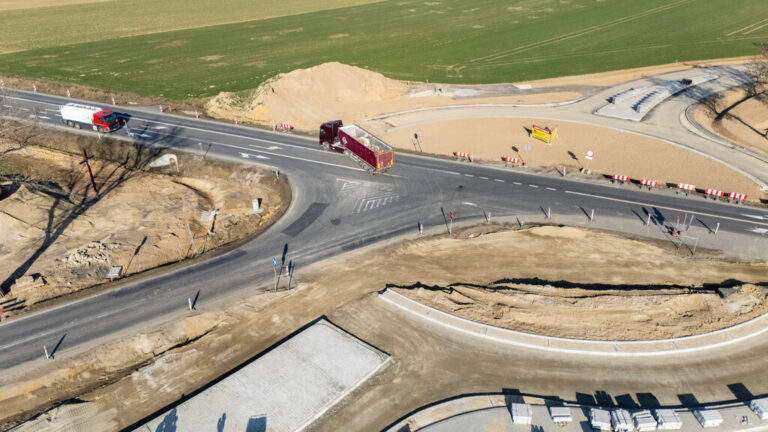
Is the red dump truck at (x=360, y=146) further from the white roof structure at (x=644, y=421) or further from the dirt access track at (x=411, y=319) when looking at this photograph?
the white roof structure at (x=644, y=421)

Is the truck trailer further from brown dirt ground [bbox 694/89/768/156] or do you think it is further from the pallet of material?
brown dirt ground [bbox 694/89/768/156]

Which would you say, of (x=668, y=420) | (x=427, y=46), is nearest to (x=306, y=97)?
(x=427, y=46)

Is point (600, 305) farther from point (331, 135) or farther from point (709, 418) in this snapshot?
point (331, 135)

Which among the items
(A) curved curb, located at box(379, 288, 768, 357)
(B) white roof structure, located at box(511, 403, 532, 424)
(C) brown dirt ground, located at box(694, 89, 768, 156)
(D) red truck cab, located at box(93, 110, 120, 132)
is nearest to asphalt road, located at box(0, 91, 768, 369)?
(D) red truck cab, located at box(93, 110, 120, 132)

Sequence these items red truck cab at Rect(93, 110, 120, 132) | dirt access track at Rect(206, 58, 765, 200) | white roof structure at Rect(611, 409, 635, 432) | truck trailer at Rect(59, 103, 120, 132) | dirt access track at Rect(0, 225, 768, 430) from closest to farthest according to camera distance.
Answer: white roof structure at Rect(611, 409, 635, 432), dirt access track at Rect(0, 225, 768, 430), dirt access track at Rect(206, 58, 765, 200), red truck cab at Rect(93, 110, 120, 132), truck trailer at Rect(59, 103, 120, 132)

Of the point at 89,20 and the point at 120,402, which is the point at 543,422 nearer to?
the point at 120,402
